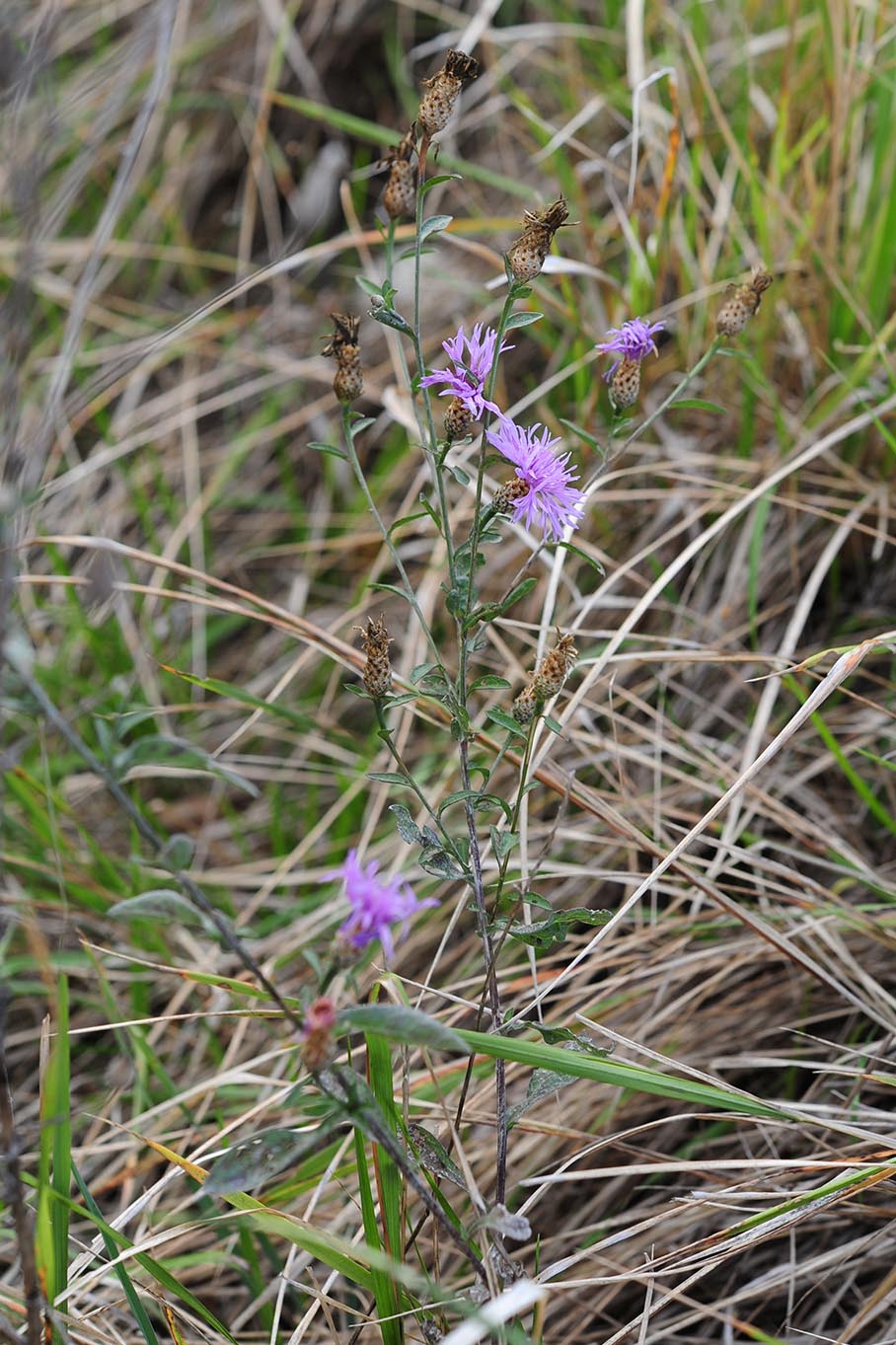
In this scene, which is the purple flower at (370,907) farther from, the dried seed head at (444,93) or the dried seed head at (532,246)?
the dried seed head at (444,93)

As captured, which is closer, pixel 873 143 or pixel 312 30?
pixel 873 143

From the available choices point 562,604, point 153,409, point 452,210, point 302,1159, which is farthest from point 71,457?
point 302,1159

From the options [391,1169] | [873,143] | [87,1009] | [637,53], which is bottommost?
[87,1009]

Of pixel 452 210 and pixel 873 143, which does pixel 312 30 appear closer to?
pixel 452 210

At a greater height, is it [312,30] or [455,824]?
[312,30]

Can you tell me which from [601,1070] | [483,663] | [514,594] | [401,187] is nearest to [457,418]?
[514,594]

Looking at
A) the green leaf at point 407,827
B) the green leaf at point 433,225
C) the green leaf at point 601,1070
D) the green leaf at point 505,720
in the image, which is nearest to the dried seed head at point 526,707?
the green leaf at point 505,720

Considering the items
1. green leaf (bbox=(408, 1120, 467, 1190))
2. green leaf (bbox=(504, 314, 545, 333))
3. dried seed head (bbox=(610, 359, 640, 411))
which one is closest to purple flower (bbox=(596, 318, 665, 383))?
dried seed head (bbox=(610, 359, 640, 411))
